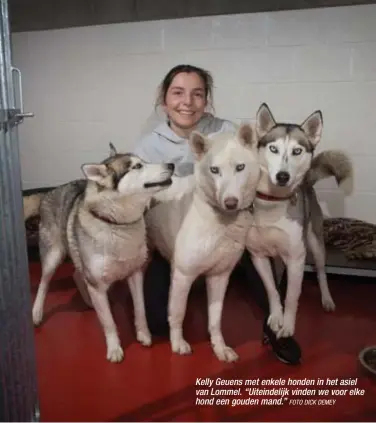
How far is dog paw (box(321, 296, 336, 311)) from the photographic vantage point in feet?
6.49

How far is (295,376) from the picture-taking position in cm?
151

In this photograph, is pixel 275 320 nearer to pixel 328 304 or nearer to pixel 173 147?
pixel 328 304

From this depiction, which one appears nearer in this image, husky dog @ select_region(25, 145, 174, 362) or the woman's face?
husky dog @ select_region(25, 145, 174, 362)

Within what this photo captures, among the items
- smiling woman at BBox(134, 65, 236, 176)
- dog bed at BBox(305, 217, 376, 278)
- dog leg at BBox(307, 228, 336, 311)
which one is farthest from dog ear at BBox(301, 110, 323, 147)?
dog bed at BBox(305, 217, 376, 278)

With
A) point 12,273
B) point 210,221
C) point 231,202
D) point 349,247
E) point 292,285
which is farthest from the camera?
point 349,247

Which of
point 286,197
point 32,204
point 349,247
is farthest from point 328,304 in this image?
point 32,204

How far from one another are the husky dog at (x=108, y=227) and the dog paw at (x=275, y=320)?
16.3 inches

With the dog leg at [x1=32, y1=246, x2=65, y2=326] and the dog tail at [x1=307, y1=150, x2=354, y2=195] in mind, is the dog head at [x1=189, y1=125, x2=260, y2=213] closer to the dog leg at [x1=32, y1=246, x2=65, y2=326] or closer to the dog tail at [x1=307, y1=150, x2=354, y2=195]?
the dog tail at [x1=307, y1=150, x2=354, y2=195]

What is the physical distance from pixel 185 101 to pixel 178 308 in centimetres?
66

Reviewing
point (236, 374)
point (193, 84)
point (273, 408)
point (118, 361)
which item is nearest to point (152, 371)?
point (118, 361)

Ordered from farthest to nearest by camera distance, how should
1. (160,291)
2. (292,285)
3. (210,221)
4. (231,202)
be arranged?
(160,291)
(292,285)
(210,221)
(231,202)

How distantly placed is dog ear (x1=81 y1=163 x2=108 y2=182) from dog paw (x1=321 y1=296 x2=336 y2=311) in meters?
1.06

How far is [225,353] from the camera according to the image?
63.1 inches

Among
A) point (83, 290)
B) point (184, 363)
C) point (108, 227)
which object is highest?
point (108, 227)
